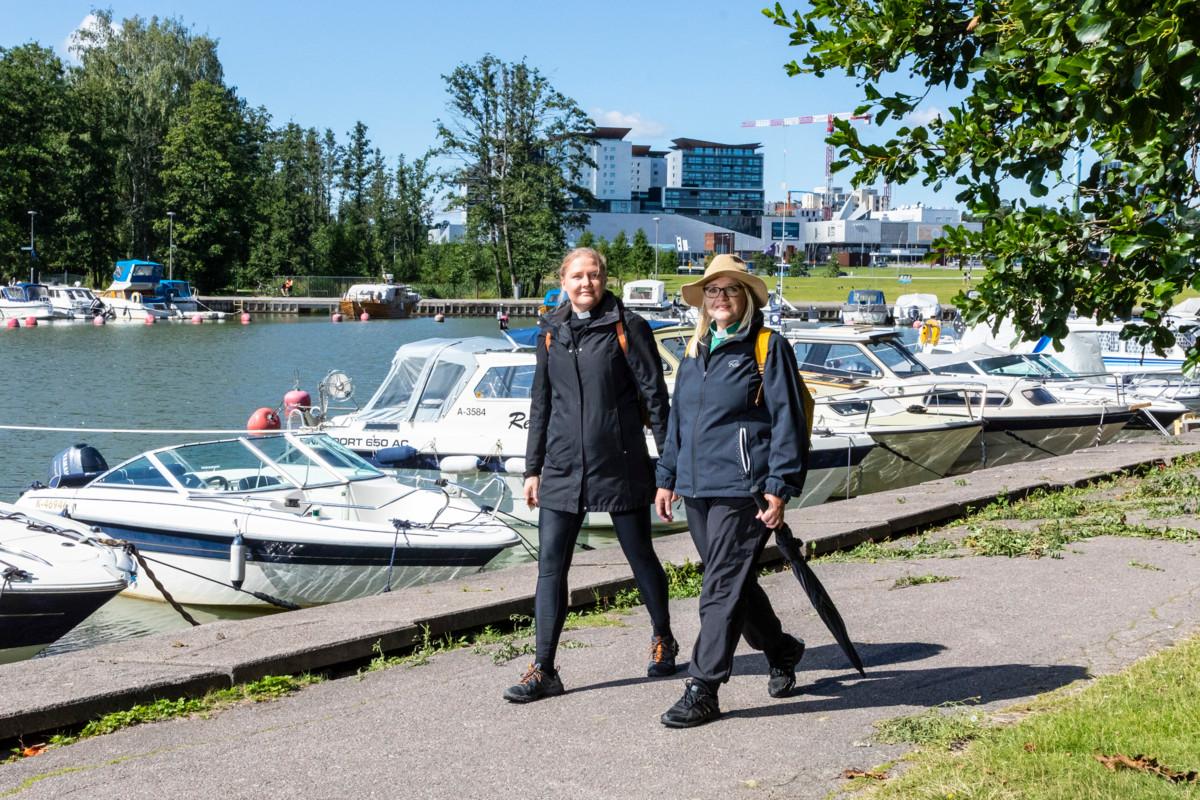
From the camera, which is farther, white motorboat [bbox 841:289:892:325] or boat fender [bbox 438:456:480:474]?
white motorboat [bbox 841:289:892:325]

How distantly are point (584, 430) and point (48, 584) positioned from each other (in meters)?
6.00

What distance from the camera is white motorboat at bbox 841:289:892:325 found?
74688mm

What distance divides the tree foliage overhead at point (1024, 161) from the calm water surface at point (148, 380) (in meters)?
7.63

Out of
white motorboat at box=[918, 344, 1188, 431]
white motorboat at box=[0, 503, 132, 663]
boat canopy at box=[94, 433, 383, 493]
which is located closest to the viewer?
white motorboat at box=[0, 503, 132, 663]

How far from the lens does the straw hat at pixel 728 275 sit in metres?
5.80

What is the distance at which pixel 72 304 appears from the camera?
77562 mm

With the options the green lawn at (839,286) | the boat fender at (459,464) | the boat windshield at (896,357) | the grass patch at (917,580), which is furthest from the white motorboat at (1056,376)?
the green lawn at (839,286)

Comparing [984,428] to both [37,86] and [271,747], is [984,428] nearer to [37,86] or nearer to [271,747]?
[271,747]

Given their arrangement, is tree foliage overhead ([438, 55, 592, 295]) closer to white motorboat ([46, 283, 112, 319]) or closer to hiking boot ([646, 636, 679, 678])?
white motorboat ([46, 283, 112, 319])

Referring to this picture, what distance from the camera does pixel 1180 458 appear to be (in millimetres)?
16500

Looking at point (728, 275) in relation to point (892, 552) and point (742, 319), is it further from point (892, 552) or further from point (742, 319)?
point (892, 552)

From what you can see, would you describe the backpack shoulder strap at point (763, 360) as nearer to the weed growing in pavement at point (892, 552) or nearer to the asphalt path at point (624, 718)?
the asphalt path at point (624, 718)

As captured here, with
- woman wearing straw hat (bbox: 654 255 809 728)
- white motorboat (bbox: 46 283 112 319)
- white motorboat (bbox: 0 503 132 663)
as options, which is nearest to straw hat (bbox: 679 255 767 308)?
woman wearing straw hat (bbox: 654 255 809 728)

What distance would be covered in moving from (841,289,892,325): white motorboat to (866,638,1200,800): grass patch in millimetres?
67890
